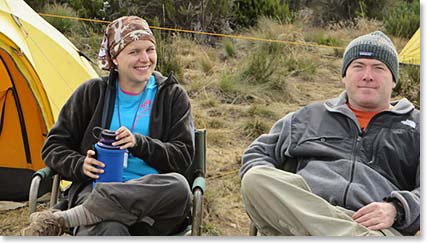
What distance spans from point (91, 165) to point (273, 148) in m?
0.74

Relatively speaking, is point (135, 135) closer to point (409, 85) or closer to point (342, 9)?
point (409, 85)

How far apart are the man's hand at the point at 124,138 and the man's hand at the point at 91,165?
12cm

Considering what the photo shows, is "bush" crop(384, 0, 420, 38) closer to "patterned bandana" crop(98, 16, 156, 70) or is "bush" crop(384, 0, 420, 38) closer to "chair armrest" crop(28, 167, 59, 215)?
"patterned bandana" crop(98, 16, 156, 70)

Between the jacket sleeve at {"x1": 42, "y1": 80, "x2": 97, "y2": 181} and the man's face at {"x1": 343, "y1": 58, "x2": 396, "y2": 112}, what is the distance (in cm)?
111

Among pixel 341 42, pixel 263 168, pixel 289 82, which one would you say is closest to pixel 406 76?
pixel 289 82

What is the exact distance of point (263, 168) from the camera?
8.18 feet

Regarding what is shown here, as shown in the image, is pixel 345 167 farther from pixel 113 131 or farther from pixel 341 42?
pixel 341 42

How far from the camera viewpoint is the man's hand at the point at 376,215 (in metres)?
2.33

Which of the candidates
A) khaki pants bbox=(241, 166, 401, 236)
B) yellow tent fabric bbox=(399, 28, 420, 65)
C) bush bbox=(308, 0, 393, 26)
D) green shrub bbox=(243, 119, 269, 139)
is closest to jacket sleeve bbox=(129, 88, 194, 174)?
khaki pants bbox=(241, 166, 401, 236)

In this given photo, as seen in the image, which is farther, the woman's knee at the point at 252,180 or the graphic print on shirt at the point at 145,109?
the graphic print on shirt at the point at 145,109

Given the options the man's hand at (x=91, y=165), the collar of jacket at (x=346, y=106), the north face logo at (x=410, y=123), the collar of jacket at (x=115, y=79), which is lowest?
the man's hand at (x=91, y=165)

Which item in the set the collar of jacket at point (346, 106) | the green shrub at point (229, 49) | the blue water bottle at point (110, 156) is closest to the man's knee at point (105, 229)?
the blue water bottle at point (110, 156)

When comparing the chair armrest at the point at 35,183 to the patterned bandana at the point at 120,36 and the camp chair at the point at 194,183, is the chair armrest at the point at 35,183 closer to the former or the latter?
the camp chair at the point at 194,183

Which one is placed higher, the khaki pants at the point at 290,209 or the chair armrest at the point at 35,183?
the khaki pants at the point at 290,209
